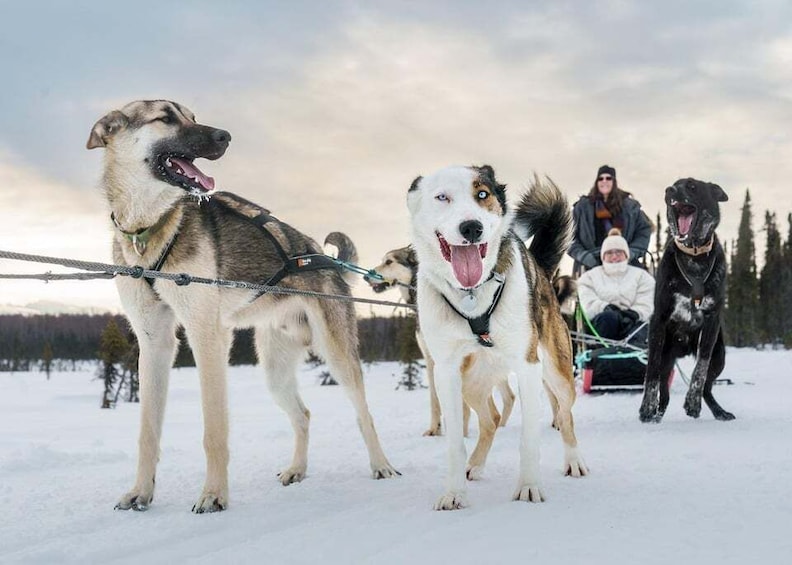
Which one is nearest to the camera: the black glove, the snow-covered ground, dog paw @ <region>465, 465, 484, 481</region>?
the snow-covered ground

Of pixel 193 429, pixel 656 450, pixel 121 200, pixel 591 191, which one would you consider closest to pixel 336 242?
pixel 121 200

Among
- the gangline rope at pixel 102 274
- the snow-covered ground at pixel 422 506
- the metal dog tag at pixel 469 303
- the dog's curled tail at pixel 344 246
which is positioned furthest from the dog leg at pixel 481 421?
the dog's curled tail at pixel 344 246

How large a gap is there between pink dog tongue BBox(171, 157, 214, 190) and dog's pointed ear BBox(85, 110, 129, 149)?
29cm

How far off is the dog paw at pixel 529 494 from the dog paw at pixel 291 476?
1322 mm

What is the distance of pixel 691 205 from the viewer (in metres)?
5.38

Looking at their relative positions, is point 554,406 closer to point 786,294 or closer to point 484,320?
point 484,320

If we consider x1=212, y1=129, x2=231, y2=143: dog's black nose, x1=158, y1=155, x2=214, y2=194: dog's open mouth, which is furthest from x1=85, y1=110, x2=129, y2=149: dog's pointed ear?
x1=212, y1=129, x2=231, y2=143: dog's black nose

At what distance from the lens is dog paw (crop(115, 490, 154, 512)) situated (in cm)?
319

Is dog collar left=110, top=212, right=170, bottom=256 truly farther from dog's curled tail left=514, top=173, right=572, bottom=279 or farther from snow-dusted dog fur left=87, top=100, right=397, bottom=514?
dog's curled tail left=514, top=173, right=572, bottom=279

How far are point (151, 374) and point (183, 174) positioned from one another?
3.27ft

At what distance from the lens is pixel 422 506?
302cm

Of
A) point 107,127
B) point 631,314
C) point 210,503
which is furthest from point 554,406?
point 107,127

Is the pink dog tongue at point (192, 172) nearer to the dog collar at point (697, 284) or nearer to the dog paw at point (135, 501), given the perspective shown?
the dog paw at point (135, 501)

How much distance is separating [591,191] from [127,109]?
239 inches
